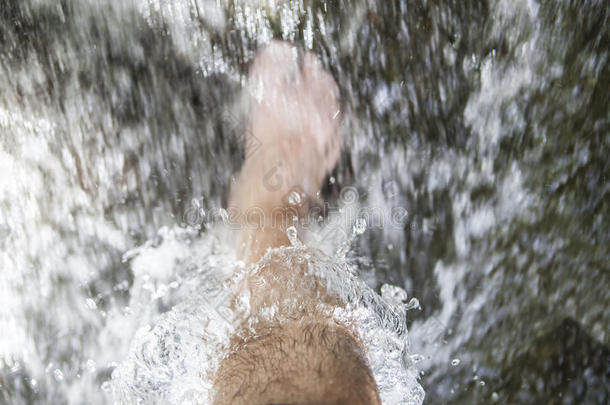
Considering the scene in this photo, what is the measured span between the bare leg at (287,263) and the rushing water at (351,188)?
0.05m

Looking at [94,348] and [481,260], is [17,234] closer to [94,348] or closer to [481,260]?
[94,348]

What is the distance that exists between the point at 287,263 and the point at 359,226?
382 millimetres

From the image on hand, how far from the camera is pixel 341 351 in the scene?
33.2 inches

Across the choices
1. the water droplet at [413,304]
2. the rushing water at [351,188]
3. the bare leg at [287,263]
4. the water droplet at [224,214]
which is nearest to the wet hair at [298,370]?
the bare leg at [287,263]

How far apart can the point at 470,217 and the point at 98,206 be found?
102cm

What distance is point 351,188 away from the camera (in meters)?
1.38

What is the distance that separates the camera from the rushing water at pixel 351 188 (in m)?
1.20

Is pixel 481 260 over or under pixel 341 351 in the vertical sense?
under

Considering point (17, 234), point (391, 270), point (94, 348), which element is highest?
point (17, 234)

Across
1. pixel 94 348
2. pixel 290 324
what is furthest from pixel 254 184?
pixel 94 348

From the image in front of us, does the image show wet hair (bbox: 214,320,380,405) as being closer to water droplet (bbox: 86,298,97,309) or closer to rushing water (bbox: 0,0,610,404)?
rushing water (bbox: 0,0,610,404)

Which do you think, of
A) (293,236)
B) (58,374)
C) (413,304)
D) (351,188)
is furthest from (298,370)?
(58,374)

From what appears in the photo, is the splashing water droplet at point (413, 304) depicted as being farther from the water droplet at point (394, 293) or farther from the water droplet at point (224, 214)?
the water droplet at point (224, 214)

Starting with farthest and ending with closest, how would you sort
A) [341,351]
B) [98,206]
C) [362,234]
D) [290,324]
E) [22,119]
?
1. [362,234]
2. [98,206]
3. [22,119]
4. [290,324]
5. [341,351]
